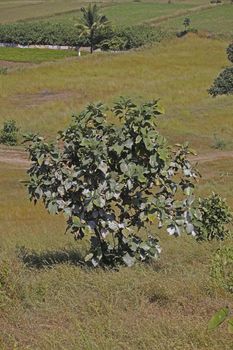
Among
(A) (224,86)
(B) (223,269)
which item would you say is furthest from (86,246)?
(A) (224,86)

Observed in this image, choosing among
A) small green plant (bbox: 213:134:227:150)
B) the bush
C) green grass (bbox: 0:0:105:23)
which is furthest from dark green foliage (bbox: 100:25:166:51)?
the bush

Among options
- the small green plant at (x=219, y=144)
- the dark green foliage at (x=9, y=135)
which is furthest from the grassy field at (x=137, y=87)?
the dark green foliage at (x=9, y=135)

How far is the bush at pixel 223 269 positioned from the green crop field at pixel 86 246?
5.4 inches

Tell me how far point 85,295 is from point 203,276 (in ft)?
5.12

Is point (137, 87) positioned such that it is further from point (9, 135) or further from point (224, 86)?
point (9, 135)

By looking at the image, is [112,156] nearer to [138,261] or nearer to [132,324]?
[138,261]

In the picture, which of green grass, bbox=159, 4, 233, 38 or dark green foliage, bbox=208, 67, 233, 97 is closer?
dark green foliage, bbox=208, 67, 233, 97

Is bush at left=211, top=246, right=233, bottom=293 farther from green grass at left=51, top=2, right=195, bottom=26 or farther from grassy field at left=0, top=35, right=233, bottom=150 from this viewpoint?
green grass at left=51, top=2, right=195, bottom=26

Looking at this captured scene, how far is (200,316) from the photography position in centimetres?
698

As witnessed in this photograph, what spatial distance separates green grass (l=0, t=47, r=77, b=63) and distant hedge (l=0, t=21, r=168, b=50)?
5.25 m

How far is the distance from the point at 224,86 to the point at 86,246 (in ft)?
135

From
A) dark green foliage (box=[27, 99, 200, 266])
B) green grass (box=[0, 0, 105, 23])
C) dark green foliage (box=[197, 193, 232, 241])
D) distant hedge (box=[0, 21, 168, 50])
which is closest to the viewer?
dark green foliage (box=[27, 99, 200, 266])

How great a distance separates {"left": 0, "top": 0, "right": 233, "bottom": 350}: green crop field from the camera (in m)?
6.58

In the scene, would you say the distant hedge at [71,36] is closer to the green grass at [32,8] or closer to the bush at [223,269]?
the green grass at [32,8]
